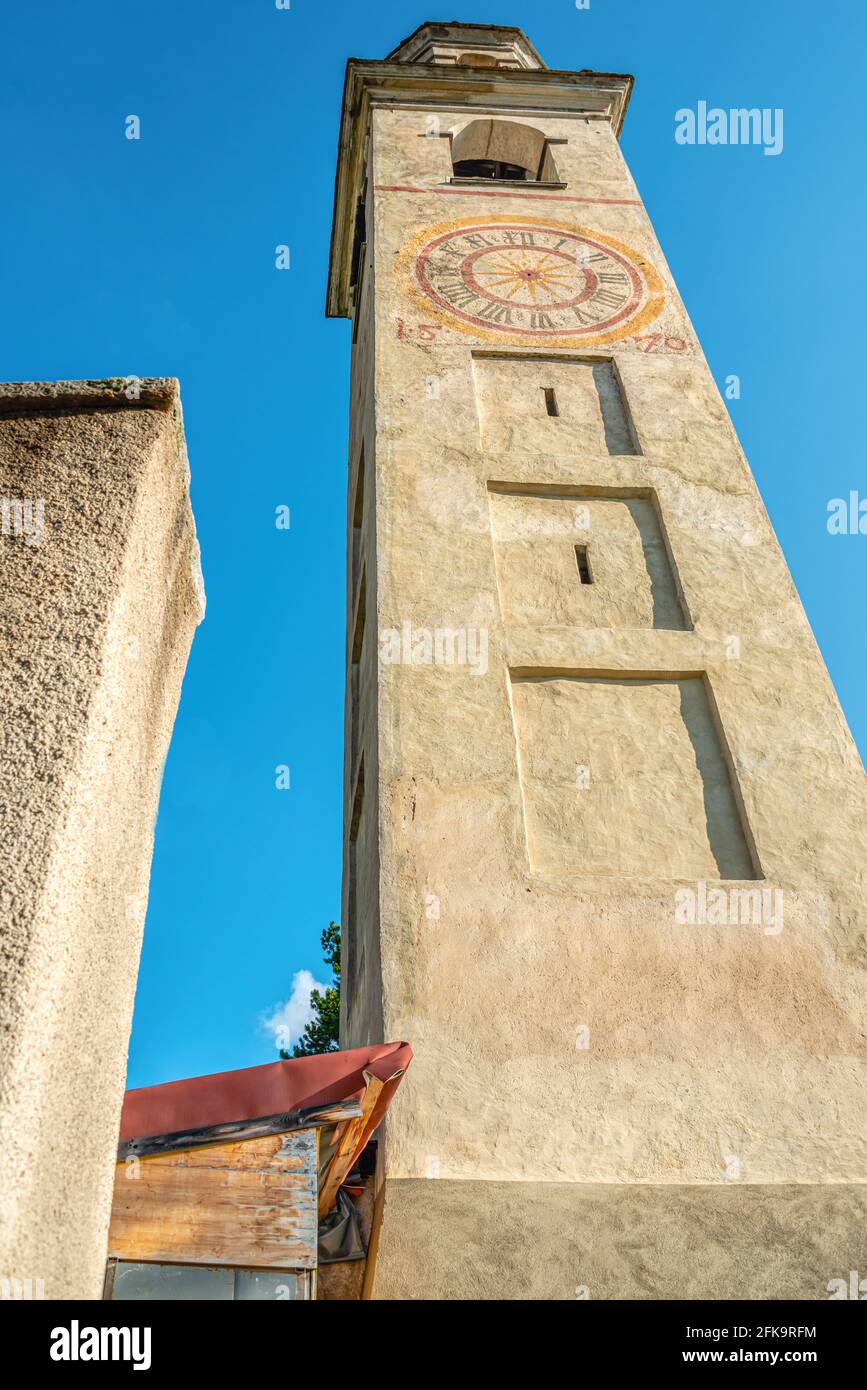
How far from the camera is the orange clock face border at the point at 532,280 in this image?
11.7 m

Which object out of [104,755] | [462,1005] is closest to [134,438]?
[104,755]

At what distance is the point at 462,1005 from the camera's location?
650cm

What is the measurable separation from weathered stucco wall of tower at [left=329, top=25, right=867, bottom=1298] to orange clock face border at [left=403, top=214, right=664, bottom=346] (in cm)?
5

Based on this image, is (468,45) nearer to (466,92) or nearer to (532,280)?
→ (466,92)

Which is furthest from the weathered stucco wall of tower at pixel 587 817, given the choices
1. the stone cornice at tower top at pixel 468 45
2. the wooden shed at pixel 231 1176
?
the stone cornice at tower top at pixel 468 45

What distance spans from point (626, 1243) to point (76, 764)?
5123 millimetres

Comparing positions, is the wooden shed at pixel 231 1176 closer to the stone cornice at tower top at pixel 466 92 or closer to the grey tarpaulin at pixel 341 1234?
the grey tarpaulin at pixel 341 1234

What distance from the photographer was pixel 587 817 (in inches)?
298

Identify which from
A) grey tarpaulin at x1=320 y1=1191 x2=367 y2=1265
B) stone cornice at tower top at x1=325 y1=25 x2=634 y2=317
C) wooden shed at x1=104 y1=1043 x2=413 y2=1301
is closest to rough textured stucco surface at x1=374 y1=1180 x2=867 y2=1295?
grey tarpaulin at x1=320 y1=1191 x2=367 y2=1265

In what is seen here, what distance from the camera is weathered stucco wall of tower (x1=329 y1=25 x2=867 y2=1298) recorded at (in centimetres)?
597

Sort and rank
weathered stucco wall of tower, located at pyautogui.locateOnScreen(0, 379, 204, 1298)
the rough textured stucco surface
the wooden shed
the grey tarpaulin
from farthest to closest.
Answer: the rough textured stucco surface
the grey tarpaulin
the wooden shed
weathered stucco wall of tower, located at pyautogui.locateOnScreen(0, 379, 204, 1298)

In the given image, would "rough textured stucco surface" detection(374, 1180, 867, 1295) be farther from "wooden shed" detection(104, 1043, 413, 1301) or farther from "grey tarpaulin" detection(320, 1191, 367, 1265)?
"wooden shed" detection(104, 1043, 413, 1301)

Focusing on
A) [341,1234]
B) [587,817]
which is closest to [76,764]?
[341,1234]
